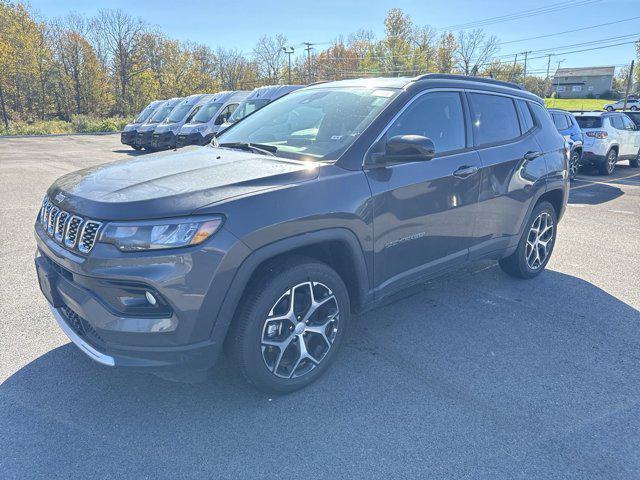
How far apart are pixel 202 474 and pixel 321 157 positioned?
75.3 inches

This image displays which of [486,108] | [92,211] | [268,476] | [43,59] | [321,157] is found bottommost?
[268,476]

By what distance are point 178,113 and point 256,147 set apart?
54.8 feet

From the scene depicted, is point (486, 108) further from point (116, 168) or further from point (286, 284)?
point (116, 168)

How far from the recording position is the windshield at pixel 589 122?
41.0 ft

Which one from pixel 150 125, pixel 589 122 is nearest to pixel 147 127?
pixel 150 125

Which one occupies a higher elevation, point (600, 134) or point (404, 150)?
point (404, 150)

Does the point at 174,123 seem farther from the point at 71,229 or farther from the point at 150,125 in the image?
the point at 71,229

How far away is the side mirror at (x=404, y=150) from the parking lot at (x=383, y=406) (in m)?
1.39

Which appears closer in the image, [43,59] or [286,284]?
[286,284]

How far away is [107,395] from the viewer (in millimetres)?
Result: 2814

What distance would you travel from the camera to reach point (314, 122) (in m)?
3.47

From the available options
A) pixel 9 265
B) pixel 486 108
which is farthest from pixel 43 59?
pixel 486 108

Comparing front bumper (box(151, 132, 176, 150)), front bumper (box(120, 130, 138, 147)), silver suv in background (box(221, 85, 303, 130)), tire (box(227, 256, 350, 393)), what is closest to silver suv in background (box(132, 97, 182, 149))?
front bumper (box(120, 130, 138, 147))

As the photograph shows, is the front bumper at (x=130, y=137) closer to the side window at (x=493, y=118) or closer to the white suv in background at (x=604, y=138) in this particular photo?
the white suv in background at (x=604, y=138)
